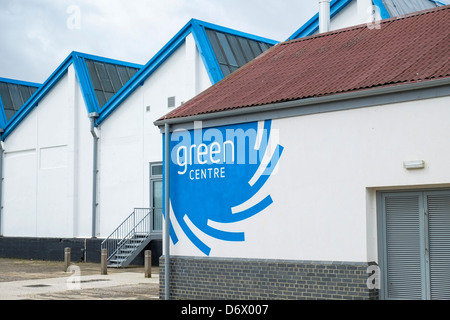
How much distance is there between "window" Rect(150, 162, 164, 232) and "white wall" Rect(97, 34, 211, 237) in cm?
22

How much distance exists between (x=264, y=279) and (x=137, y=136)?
14.8 metres

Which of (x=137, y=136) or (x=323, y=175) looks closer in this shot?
(x=323, y=175)

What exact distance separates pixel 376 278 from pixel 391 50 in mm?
4630

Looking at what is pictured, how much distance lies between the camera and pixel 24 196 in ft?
109

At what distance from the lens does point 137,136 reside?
28188 mm

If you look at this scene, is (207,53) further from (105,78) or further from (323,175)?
(323,175)

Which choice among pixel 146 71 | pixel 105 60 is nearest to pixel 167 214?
pixel 146 71

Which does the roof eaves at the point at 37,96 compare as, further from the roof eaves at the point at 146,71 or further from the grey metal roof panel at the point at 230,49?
the grey metal roof panel at the point at 230,49

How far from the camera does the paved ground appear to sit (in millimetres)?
17219

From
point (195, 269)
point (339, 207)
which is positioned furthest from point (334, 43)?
point (195, 269)

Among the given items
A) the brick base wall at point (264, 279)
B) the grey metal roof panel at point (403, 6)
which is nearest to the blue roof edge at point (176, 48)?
the grey metal roof panel at point (403, 6)

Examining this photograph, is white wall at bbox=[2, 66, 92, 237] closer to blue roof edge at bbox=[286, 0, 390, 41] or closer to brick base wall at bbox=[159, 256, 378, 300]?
blue roof edge at bbox=[286, 0, 390, 41]

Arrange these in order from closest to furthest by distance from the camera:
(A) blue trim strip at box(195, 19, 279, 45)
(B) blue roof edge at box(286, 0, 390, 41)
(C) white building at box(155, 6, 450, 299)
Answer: (C) white building at box(155, 6, 450, 299), (B) blue roof edge at box(286, 0, 390, 41), (A) blue trim strip at box(195, 19, 279, 45)

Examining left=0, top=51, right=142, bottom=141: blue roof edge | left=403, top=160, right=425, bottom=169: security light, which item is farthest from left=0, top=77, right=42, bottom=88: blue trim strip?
left=403, top=160, right=425, bottom=169: security light
